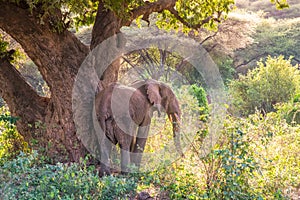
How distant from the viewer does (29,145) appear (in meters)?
6.59

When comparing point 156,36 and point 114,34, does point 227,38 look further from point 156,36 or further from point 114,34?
point 114,34

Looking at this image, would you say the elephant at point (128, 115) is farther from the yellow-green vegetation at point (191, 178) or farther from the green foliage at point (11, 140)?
the green foliage at point (11, 140)

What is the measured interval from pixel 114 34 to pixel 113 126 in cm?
197

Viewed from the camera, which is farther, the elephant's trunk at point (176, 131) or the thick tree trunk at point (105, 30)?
the thick tree trunk at point (105, 30)

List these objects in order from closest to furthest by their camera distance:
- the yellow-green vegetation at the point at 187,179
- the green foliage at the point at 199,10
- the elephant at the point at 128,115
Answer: the yellow-green vegetation at the point at 187,179 → the elephant at the point at 128,115 → the green foliage at the point at 199,10

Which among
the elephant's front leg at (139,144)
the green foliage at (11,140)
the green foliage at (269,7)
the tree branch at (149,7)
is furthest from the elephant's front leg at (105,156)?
the green foliage at (269,7)

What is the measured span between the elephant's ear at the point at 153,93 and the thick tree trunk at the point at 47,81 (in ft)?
4.04

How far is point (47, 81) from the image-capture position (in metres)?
6.37

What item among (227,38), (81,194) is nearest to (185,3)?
(81,194)

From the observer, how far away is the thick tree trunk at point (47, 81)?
6.09 meters

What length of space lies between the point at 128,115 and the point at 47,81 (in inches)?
60.2

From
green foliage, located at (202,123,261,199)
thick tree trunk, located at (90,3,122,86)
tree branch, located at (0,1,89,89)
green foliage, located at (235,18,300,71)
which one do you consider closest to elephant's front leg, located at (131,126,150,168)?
thick tree trunk, located at (90,3,122,86)

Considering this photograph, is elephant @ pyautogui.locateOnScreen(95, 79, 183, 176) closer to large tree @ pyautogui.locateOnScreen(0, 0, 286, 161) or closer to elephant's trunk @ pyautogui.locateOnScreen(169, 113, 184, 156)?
elephant's trunk @ pyautogui.locateOnScreen(169, 113, 184, 156)

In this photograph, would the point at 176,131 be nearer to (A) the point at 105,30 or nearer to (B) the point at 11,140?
(A) the point at 105,30
